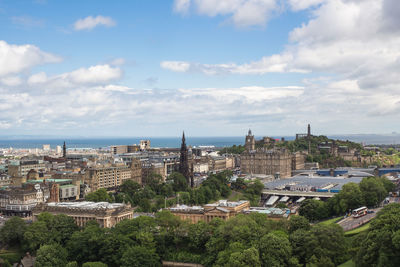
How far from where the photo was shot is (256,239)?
217 feet

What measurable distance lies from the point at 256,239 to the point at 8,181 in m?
92.1

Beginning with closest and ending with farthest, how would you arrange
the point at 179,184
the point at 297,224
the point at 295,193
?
the point at 297,224 → the point at 295,193 → the point at 179,184

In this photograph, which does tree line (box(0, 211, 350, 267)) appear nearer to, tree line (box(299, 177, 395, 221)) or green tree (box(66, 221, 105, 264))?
green tree (box(66, 221, 105, 264))

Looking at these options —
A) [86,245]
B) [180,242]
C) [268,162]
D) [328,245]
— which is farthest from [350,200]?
[268,162]

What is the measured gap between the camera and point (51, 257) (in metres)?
68.8

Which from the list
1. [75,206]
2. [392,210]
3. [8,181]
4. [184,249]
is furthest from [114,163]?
[392,210]

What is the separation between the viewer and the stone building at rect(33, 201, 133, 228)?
8612 cm

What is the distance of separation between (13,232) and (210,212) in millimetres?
36576

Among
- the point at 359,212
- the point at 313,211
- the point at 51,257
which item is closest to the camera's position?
the point at 51,257

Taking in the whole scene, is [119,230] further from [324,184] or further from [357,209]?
[324,184]

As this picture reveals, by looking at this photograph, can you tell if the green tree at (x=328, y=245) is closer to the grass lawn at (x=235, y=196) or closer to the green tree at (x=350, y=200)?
the green tree at (x=350, y=200)

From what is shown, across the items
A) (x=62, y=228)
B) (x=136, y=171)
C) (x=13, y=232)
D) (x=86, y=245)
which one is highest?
(x=136, y=171)

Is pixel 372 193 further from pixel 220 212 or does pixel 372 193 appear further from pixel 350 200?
pixel 220 212

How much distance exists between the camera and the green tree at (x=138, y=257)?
66125 mm
